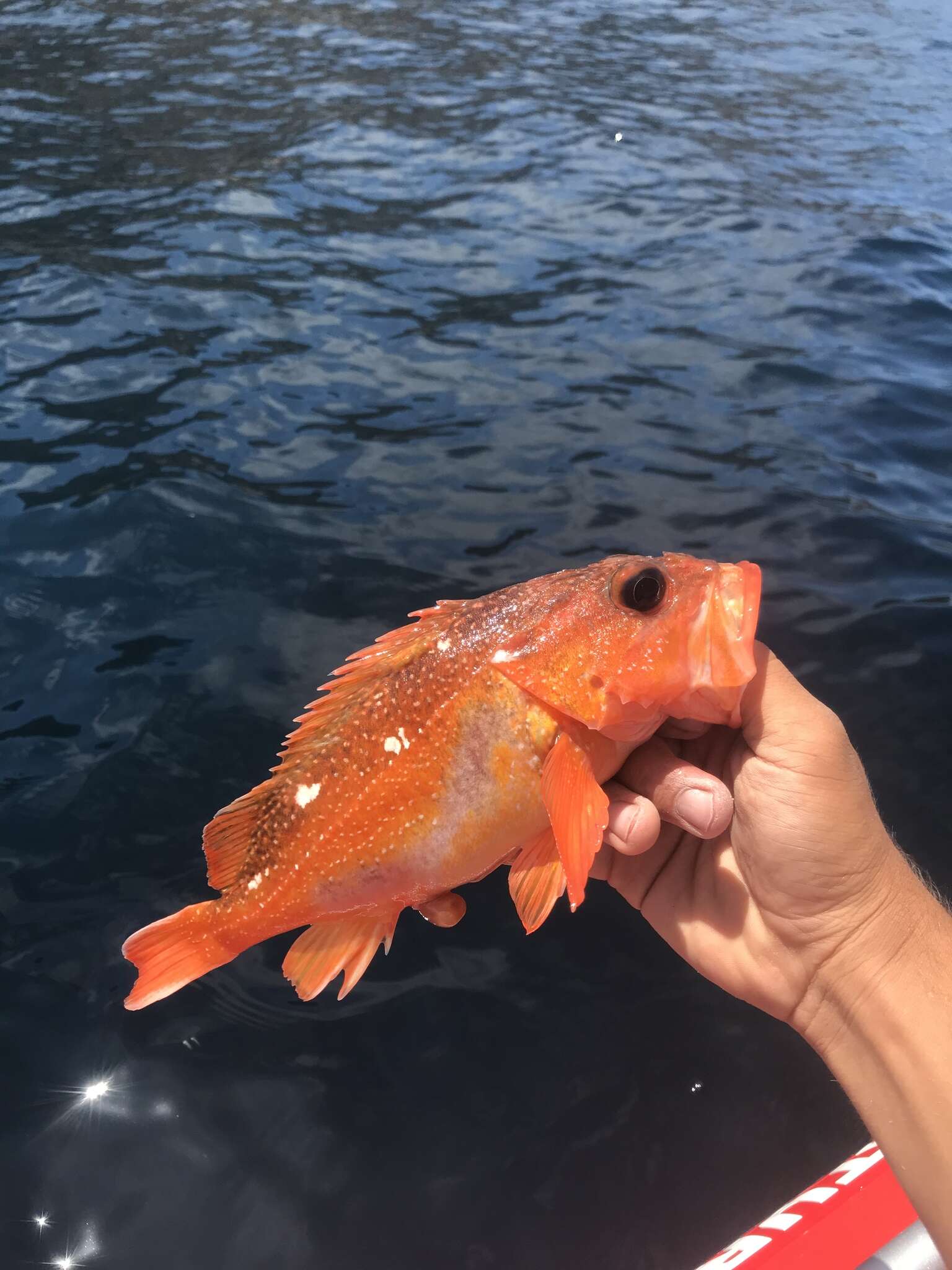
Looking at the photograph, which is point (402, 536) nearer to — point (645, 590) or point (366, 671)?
point (366, 671)

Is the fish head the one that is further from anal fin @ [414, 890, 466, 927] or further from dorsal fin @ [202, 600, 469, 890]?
anal fin @ [414, 890, 466, 927]

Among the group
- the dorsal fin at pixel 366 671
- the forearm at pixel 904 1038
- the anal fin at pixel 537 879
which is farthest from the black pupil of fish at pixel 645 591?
the forearm at pixel 904 1038

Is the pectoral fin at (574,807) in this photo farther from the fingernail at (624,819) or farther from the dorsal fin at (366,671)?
the dorsal fin at (366,671)

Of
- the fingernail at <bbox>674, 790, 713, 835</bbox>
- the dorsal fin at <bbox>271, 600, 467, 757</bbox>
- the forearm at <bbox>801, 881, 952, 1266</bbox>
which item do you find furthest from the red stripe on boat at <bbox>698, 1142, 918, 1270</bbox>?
the dorsal fin at <bbox>271, 600, 467, 757</bbox>

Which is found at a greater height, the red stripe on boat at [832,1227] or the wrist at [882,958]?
the wrist at [882,958]

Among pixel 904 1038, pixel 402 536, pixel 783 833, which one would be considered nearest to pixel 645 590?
pixel 783 833

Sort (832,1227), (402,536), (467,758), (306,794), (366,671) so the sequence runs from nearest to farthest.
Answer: (467,758) → (306,794) → (366,671) → (832,1227) → (402,536)
